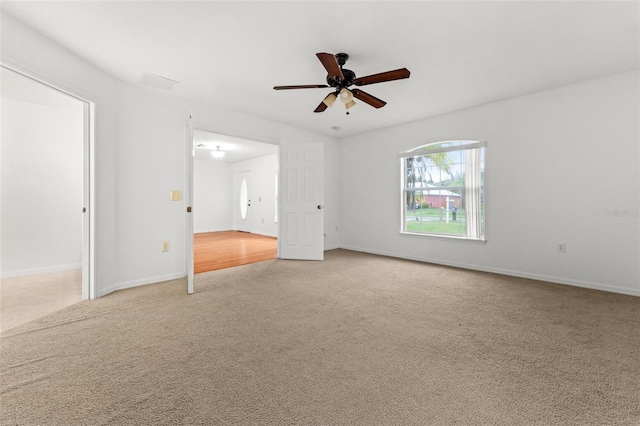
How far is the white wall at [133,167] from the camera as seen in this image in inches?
114

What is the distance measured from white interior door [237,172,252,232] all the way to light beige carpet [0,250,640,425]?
594cm

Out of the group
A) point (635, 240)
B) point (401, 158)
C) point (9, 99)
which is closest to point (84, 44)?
point (9, 99)

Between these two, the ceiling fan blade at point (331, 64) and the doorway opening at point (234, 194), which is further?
the doorway opening at point (234, 194)

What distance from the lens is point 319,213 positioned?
4.89 m

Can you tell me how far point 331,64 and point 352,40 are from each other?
0.39m


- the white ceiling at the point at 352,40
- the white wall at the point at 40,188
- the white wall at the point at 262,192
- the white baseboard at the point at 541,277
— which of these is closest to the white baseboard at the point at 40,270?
the white wall at the point at 40,188

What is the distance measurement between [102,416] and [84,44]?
303 centimetres

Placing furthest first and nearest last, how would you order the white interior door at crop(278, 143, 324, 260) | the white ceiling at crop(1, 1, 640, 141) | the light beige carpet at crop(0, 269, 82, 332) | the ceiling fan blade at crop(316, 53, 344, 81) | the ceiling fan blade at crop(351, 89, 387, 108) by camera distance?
the white interior door at crop(278, 143, 324, 260) < the ceiling fan blade at crop(351, 89, 387, 108) < the light beige carpet at crop(0, 269, 82, 332) < the ceiling fan blade at crop(316, 53, 344, 81) < the white ceiling at crop(1, 1, 640, 141)

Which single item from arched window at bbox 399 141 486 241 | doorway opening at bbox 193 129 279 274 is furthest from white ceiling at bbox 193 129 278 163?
arched window at bbox 399 141 486 241

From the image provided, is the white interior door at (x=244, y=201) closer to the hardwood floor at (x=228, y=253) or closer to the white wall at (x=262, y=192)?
the white wall at (x=262, y=192)

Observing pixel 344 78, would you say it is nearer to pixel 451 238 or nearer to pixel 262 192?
pixel 451 238

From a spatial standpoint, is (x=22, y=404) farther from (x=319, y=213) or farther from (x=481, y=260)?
(x=481, y=260)

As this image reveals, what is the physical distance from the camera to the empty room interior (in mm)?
1517

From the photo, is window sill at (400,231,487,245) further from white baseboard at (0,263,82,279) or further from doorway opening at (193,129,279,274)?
white baseboard at (0,263,82,279)
